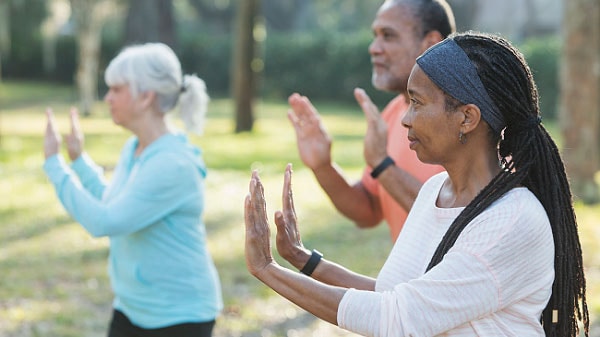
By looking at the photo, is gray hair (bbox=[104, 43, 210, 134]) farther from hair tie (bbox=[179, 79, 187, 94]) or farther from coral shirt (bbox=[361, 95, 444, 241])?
coral shirt (bbox=[361, 95, 444, 241])

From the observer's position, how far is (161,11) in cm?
1656

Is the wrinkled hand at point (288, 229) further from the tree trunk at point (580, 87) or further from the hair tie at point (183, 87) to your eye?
the tree trunk at point (580, 87)

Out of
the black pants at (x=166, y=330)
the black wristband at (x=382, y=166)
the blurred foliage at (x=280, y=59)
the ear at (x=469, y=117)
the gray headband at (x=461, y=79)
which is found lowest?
the blurred foliage at (x=280, y=59)

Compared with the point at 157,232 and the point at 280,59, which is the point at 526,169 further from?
the point at 280,59

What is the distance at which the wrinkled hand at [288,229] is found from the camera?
9.02 feet

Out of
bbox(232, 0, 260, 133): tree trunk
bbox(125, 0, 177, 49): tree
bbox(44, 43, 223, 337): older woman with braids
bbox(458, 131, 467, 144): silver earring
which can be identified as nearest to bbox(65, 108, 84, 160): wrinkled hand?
bbox(44, 43, 223, 337): older woman with braids

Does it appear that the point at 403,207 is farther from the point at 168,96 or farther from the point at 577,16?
the point at 577,16

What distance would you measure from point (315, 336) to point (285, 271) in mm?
4055

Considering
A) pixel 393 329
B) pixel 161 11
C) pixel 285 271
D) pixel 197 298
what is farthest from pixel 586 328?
pixel 161 11

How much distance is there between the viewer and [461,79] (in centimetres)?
240

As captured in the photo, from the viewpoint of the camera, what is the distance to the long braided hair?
2.43m

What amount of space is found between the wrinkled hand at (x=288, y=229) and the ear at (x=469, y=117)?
551mm

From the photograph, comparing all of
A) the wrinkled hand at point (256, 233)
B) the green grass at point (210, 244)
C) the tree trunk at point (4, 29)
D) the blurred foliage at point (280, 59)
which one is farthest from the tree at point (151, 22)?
the tree trunk at point (4, 29)

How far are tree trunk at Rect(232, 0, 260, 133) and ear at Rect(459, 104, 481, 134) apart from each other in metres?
18.3
